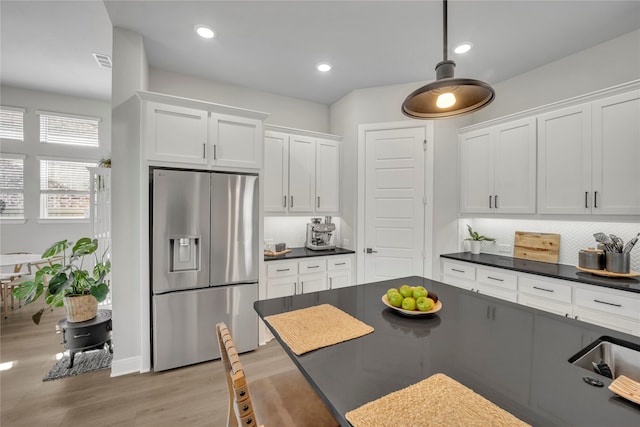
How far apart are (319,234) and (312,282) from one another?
668 mm

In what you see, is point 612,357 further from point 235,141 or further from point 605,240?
point 235,141

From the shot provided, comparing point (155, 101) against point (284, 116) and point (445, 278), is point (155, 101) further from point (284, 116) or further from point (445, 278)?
point (445, 278)

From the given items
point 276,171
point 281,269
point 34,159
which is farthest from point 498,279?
point 34,159

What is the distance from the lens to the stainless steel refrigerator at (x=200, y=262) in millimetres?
2480

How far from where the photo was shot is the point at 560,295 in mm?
2299

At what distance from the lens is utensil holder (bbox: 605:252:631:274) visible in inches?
86.7

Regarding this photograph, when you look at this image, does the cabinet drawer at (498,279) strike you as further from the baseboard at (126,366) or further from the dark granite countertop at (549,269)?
the baseboard at (126,366)

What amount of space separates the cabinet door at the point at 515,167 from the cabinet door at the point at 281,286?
2454 millimetres

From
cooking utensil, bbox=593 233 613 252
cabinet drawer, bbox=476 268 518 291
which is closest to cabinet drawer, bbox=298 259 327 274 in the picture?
cabinet drawer, bbox=476 268 518 291

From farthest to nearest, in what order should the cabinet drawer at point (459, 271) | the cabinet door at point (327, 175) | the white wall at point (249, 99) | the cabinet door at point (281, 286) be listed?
the cabinet door at point (327, 175)
the white wall at point (249, 99)
the cabinet door at point (281, 286)
the cabinet drawer at point (459, 271)

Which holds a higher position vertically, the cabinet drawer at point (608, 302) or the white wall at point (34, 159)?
the white wall at point (34, 159)

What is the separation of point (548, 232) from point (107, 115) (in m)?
6.87

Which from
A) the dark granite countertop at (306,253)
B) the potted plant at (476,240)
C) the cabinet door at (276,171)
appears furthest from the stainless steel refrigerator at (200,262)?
the potted plant at (476,240)

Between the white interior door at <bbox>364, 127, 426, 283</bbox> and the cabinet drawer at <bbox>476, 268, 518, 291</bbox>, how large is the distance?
650 mm
